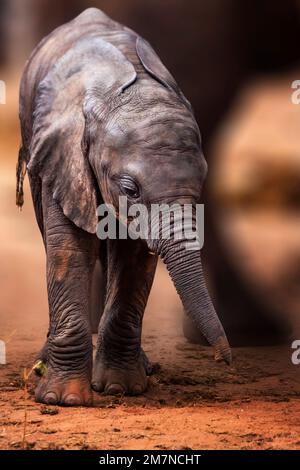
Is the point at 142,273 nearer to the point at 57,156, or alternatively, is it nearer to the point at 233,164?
the point at 57,156

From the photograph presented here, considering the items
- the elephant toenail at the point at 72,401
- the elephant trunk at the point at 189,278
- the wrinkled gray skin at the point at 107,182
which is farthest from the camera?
the elephant toenail at the point at 72,401

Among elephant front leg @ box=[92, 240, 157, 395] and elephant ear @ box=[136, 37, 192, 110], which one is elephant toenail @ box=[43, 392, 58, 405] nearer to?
elephant front leg @ box=[92, 240, 157, 395]

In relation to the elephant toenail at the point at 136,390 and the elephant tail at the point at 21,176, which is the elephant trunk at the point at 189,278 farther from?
the elephant tail at the point at 21,176

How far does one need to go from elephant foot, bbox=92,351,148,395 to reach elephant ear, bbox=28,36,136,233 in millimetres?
832

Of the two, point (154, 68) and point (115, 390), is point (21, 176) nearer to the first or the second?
point (154, 68)

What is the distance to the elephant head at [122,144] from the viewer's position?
4.98 m

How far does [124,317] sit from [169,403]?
0.51 metres

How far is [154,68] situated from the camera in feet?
18.2

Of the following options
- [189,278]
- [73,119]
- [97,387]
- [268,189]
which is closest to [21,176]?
[73,119]

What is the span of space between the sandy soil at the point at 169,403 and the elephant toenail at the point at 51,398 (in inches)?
2.7

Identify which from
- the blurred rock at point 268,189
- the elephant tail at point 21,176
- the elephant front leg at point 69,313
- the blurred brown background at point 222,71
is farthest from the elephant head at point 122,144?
the blurred rock at point 268,189

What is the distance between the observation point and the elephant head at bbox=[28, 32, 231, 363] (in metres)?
4.98

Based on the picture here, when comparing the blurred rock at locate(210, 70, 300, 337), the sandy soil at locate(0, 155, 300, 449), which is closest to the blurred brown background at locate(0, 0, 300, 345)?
the sandy soil at locate(0, 155, 300, 449)
